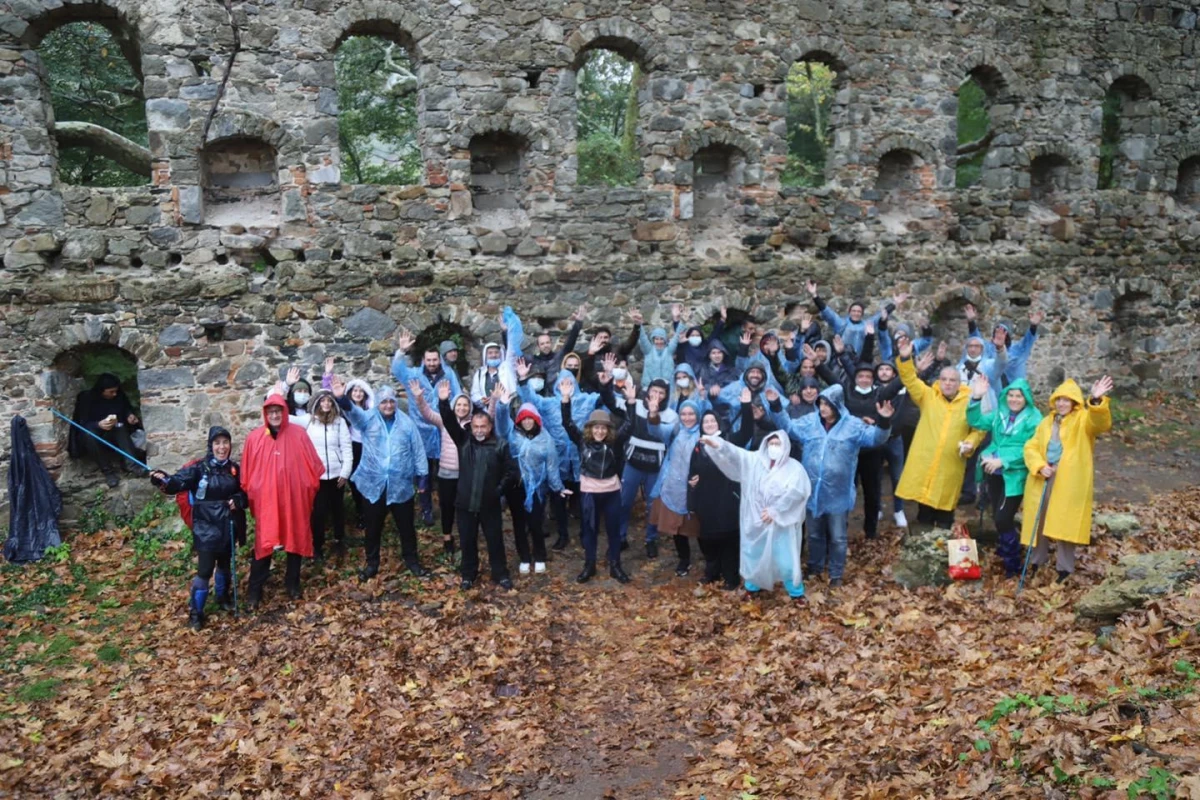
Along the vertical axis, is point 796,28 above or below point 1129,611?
above

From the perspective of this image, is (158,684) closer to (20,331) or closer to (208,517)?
(208,517)

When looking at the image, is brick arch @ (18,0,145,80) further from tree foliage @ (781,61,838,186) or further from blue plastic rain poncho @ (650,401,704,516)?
tree foliage @ (781,61,838,186)

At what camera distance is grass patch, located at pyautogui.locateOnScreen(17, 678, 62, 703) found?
260 inches

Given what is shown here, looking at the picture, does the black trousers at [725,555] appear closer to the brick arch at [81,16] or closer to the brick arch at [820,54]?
the brick arch at [820,54]

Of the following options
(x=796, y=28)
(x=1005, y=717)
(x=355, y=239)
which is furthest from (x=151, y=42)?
(x=1005, y=717)

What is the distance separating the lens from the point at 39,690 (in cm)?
671

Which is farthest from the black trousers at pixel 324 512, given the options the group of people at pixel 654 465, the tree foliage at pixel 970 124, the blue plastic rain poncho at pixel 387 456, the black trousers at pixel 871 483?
the tree foliage at pixel 970 124

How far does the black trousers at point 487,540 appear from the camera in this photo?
7809 mm

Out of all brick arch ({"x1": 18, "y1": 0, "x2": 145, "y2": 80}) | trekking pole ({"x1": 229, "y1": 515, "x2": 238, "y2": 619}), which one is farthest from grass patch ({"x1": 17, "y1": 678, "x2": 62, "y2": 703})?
brick arch ({"x1": 18, "y1": 0, "x2": 145, "y2": 80})

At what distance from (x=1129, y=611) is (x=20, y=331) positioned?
10759mm

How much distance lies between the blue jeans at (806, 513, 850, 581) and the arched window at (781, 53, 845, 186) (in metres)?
12.4

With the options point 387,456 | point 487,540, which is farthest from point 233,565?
point 487,540

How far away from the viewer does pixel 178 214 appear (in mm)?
10141

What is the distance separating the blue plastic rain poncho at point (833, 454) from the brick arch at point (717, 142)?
16.5 ft
